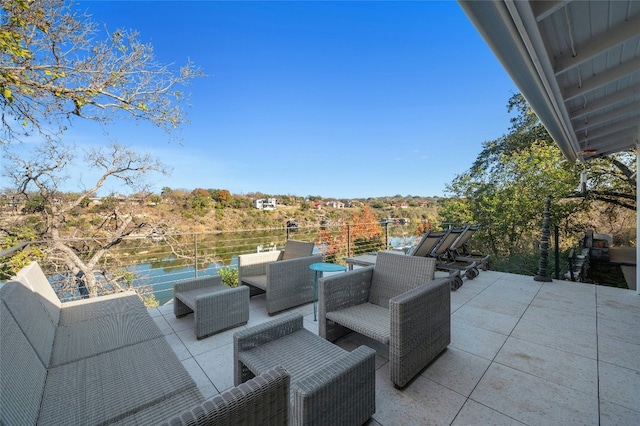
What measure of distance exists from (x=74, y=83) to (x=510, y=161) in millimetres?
10082

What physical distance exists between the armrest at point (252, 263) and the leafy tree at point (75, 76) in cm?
281

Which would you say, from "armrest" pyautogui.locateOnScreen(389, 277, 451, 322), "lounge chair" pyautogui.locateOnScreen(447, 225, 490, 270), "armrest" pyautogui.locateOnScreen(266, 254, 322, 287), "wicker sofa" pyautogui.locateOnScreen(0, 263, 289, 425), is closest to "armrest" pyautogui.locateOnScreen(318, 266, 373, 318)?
"armrest" pyautogui.locateOnScreen(389, 277, 451, 322)

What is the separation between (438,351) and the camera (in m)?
2.16

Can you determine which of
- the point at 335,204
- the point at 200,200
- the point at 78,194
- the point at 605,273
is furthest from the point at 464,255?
the point at 335,204

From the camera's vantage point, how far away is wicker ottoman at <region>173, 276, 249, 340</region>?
2.57 metres

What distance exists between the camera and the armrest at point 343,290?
2330mm

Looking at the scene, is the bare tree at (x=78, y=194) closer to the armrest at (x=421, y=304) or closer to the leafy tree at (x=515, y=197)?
the armrest at (x=421, y=304)

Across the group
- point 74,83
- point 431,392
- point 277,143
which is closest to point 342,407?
point 431,392

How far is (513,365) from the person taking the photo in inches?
83.3

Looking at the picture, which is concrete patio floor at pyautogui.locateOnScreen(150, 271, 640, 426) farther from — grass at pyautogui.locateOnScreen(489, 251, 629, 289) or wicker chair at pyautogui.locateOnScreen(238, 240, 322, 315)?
grass at pyautogui.locateOnScreen(489, 251, 629, 289)

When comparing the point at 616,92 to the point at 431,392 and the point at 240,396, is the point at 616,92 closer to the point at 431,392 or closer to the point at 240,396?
the point at 431,392

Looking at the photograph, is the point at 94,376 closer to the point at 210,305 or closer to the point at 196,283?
the point at 210,305

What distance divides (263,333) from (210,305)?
1036 millimetres

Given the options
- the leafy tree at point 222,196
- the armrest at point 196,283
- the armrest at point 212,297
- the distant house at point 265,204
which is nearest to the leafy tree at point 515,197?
the armrest at point 212,297
